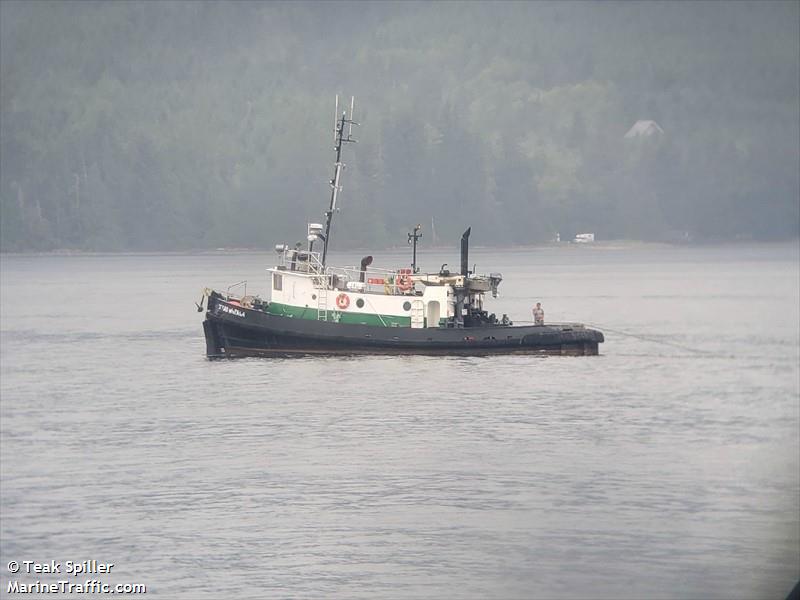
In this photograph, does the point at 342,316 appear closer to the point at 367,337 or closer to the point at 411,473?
the point at 367,337

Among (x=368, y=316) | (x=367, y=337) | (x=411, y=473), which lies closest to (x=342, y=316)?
(x=368, y=316)

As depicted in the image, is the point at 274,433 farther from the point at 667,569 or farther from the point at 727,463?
the point at 667,569

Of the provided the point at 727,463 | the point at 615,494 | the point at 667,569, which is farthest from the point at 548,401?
the point at 667,569

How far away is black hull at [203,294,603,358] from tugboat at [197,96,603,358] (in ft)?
0.14

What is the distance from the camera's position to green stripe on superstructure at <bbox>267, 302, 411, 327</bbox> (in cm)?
6172

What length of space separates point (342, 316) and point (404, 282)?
302cm

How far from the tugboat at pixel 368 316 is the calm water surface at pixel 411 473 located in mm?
1016

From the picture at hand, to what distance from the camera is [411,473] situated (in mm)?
36281

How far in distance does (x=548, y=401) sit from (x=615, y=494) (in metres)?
17.7

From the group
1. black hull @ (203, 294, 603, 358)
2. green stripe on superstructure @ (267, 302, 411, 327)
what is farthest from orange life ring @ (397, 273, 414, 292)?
black hull @ (203, 294, 603, 358)

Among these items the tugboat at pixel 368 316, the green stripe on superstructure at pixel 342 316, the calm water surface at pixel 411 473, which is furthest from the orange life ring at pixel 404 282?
the calm water surface at pixel 411 473

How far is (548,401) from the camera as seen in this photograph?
166ft

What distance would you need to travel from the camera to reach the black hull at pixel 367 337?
6088cm

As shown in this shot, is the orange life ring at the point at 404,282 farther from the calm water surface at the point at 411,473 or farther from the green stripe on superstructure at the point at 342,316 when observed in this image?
the calm water surface at the point at 411,473
